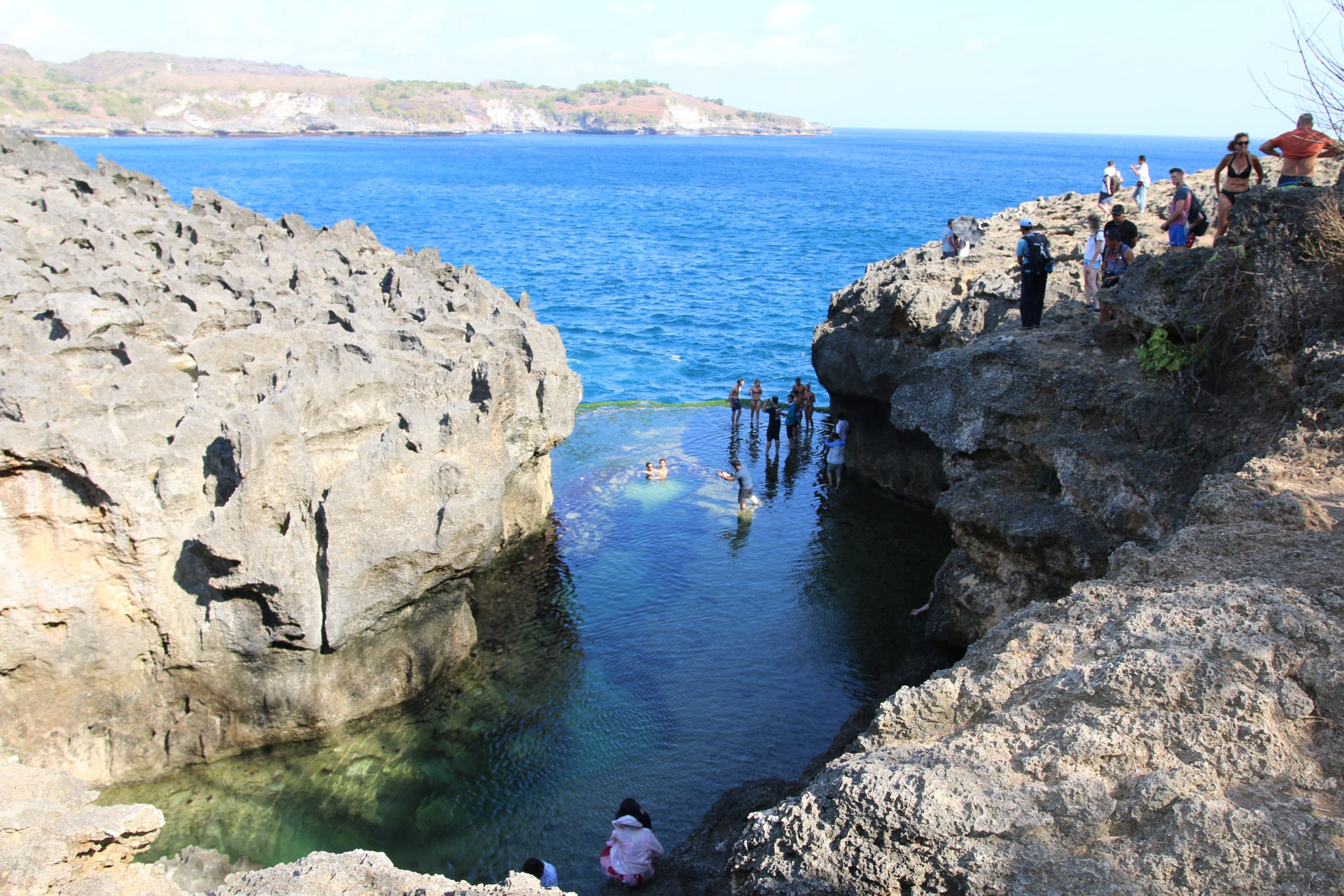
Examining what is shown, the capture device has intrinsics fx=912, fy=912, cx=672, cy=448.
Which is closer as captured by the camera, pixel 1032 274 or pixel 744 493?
pixel 1032 274

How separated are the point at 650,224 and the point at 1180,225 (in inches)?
2707

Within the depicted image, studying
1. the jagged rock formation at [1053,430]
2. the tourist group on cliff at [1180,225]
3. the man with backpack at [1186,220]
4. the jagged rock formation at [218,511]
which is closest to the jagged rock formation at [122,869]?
the jagged rock formation at [218,511]

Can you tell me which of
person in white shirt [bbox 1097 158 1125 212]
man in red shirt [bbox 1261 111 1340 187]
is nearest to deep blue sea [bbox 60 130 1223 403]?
person in white shirt [bbox 1097 158 1125 212]

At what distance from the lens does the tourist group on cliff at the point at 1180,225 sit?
1303cm

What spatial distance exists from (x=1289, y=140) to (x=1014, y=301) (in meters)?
6.06

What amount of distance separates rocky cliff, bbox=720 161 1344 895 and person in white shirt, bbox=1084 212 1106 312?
1482 millimetres

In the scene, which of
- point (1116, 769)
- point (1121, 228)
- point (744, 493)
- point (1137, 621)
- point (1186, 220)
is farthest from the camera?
point (744, 493)

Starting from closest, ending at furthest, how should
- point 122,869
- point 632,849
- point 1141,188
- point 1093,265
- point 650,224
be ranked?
point 122,869 < point 632,849 < point 1093,265 < point 1141,188 < point 650,224

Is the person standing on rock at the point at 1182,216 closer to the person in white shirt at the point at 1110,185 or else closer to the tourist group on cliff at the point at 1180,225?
the tourist group on cliff at the point at 1180,225

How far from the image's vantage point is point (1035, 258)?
15445 mm

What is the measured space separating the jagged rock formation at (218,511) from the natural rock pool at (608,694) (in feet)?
2.82

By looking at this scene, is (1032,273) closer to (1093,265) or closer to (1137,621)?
(1093,265)

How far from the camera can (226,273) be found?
17297 mm

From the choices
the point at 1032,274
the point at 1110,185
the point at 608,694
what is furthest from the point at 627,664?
the point at 1110,185
